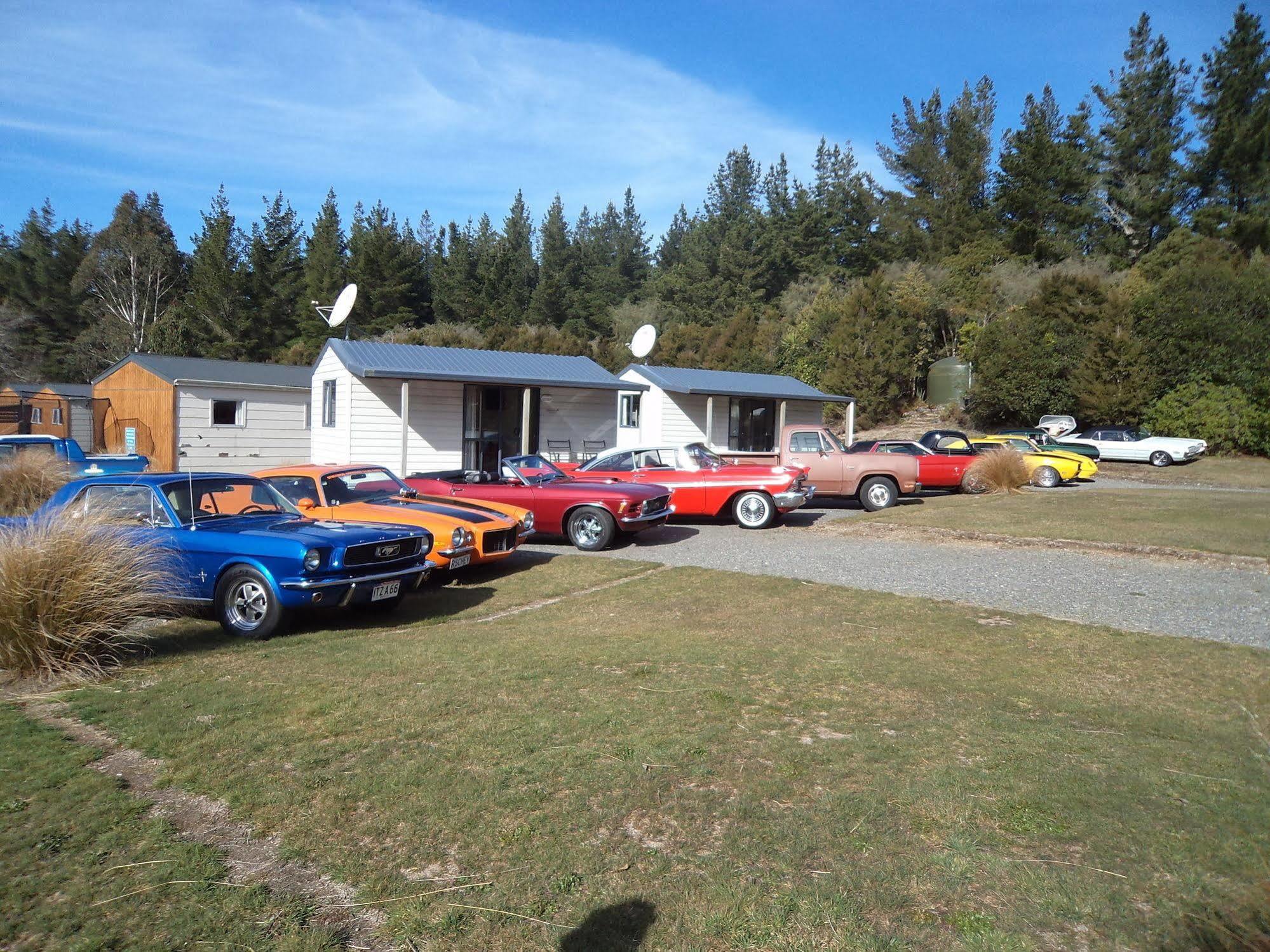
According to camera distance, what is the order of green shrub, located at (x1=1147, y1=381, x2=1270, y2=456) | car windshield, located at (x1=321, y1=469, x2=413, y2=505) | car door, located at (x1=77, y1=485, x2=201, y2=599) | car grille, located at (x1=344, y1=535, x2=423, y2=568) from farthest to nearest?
green shrub, located at (x1=1147, y1=381, x2=1270, y2=456) < car windshield, located at (x1=321, y1=469, x2=413, y2=505) < car grille, located at (x1=344, y1=535, x2=423, y2=568) < car door, located at (x1=77, y1=485, x2=201, y2=599)

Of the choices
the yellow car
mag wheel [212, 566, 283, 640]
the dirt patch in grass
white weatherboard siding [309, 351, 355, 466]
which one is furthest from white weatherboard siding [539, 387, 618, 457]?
the dirt patch in grass

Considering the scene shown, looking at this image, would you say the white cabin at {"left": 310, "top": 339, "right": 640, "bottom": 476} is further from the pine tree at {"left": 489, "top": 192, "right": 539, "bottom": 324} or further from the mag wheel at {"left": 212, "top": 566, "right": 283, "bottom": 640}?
the pine tree at {"left": 489, "top": 192, "right": 539, "bottom": 324}

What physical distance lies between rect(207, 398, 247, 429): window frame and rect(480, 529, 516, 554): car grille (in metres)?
20.0

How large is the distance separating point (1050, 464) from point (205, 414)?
78.6ft

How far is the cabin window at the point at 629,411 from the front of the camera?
26188mm

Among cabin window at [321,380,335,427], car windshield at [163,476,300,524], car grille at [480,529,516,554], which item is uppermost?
cabin window at [321,380,335,427]

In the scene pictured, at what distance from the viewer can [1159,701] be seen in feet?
18.7


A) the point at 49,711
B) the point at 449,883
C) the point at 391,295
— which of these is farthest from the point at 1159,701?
the point at 391,295

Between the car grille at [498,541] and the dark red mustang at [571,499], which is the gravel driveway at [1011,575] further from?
the car grille at [498,541]

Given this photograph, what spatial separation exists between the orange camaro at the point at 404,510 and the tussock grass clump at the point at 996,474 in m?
12.6

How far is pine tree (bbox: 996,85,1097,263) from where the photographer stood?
155 feet

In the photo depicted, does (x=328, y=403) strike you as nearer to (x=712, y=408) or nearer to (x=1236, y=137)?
(x=712, y=408)

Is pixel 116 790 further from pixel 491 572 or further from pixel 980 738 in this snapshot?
pixel 491 572

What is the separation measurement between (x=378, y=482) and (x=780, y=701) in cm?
724
